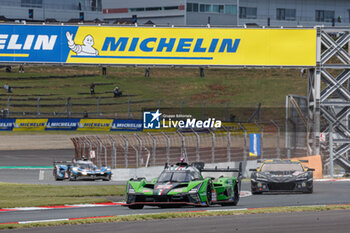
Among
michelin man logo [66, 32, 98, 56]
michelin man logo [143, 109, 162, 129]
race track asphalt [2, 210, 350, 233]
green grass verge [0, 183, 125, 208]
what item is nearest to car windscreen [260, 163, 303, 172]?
green grass verge [0, 183, 125, 208]

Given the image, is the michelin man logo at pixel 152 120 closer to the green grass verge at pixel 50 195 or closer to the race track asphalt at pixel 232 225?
the green grass verge at pixel 50 195

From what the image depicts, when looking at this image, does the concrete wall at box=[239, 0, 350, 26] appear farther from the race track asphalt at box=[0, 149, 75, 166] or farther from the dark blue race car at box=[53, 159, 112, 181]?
the dark blue race car at box=[53, 159, 112, 181]

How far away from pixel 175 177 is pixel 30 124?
3645 cm

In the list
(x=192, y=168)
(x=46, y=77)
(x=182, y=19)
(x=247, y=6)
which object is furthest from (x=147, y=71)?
(x=192, y=168)

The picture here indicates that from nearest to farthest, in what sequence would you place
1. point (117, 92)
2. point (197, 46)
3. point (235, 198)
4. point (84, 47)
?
point (235, 198)
point (84, 47)
point (197, 46)
point (117, 92)

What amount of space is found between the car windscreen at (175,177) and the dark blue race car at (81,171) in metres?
16.4

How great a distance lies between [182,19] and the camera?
8006 cm

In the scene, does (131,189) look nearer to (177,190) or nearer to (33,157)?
(177,190)

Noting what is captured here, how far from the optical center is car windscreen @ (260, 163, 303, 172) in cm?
2209

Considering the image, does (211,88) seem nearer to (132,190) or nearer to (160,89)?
(160,89)

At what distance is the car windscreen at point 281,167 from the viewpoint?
72.5 ft

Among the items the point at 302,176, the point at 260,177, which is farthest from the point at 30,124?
the point at 302,176

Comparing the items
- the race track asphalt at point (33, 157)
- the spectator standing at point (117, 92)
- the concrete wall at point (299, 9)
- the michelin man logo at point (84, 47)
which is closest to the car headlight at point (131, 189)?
the michelin man logo at point (84, 47)

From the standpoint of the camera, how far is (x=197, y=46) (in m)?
32.7
